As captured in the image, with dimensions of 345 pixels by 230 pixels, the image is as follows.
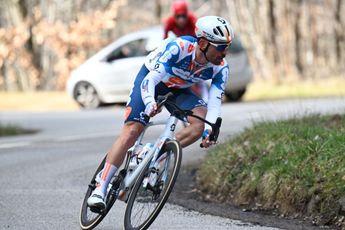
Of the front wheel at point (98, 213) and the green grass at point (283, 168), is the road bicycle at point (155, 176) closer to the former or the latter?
the front wheel at point (98, 213)

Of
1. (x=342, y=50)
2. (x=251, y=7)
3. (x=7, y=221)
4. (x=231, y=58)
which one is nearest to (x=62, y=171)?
(x=7, y=221)

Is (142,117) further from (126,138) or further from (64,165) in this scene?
(64,165)

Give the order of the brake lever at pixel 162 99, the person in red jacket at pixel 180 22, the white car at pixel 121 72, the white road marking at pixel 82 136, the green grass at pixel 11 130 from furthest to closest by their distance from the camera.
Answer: the white car at pixel 121 72, the green grass at pixel 11 130, the white road marking at pixel 82 136, the person in red jacket at pixel 180 22, the brake lever at pixel 162 99

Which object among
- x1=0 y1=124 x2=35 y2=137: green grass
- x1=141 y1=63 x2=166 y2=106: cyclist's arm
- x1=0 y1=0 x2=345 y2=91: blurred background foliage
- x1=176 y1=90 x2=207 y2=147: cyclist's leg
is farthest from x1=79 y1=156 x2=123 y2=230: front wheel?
x1=0 y1=0 x2=345 y2=91: blurred background foliage

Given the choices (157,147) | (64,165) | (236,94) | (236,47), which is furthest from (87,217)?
(236,94)

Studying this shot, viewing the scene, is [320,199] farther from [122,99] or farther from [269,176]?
[122,99]

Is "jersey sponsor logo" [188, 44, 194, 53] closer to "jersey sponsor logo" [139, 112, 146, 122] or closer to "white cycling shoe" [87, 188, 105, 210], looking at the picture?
"jersey sponsor logo" [139, 112, 146, 122]

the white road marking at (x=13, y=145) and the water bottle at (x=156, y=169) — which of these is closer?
the water bottle at (x=156, y=169)

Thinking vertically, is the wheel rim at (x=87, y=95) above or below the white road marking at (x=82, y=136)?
below

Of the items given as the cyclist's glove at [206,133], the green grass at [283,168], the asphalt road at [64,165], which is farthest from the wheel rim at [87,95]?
the cyclist's glove at [206,133]

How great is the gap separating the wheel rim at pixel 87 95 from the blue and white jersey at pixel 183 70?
15147 mm

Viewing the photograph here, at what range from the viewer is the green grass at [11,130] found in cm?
1794

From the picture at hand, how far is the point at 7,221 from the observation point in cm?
868

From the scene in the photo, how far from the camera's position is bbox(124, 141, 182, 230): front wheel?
7391 mm
